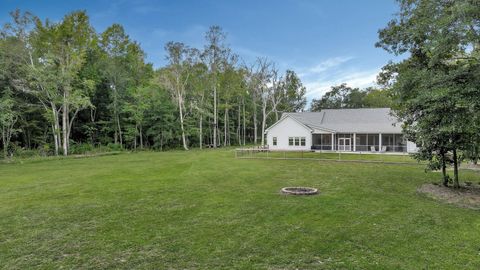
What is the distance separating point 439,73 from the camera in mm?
8195

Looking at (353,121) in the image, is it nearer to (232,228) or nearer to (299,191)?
(299,191)

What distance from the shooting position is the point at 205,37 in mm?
33469

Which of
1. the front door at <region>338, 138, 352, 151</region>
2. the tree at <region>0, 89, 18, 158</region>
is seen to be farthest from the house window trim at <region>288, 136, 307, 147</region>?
Result: the tree at <region>0, 89, 18, 158</region>

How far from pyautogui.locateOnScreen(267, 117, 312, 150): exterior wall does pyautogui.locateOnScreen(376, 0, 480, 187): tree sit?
17293mm

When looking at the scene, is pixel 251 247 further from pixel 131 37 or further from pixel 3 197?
pixel 131 37

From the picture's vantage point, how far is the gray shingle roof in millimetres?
26191

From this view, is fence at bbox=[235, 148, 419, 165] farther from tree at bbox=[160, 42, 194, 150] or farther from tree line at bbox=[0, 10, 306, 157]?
tree at bbox=[160, 42, 194, 150]

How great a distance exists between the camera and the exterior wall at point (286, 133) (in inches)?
1093

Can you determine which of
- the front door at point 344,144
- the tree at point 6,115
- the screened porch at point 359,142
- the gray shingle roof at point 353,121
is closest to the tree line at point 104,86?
the tree at point 6,115

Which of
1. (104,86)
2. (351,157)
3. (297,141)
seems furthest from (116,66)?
(351,157)

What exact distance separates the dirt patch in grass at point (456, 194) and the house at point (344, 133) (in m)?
16.8

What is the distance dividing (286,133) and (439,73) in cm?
2050

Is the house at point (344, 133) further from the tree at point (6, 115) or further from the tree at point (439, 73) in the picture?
the tree at point (6, 115)

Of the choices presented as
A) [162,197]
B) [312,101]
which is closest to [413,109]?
[162,197]
